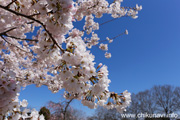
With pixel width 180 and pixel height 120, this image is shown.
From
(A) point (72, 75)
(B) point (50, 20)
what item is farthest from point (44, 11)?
(A) point (72, 75)

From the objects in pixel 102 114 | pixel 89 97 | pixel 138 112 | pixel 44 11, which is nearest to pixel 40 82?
pixel 89 97

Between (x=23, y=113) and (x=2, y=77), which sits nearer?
(x=2, y=77)

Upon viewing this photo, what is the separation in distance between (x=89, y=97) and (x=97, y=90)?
29 centimetres

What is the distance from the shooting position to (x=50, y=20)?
132 centimetres

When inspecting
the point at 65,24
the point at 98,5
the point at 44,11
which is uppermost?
the point at 98,5

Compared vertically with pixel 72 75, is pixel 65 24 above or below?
above

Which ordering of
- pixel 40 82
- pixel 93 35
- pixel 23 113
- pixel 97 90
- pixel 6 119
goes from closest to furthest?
pixel 97 90
pixel 6 119
pixel 23 113
pixel 40 82
pixel 93 35

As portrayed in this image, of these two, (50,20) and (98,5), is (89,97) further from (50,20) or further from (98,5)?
(98,5)

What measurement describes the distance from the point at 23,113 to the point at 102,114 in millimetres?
38584

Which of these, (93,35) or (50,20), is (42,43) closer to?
(50,20)

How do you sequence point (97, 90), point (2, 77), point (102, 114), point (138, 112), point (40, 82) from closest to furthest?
point (97, 90), point (2, 77), point (40, 82), point (138, 112), point (102, 114)

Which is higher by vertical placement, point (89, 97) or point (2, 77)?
point (2, 77)

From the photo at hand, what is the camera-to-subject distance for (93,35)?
639 cm

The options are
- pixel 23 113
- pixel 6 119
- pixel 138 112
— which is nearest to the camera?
pixel 6 119
